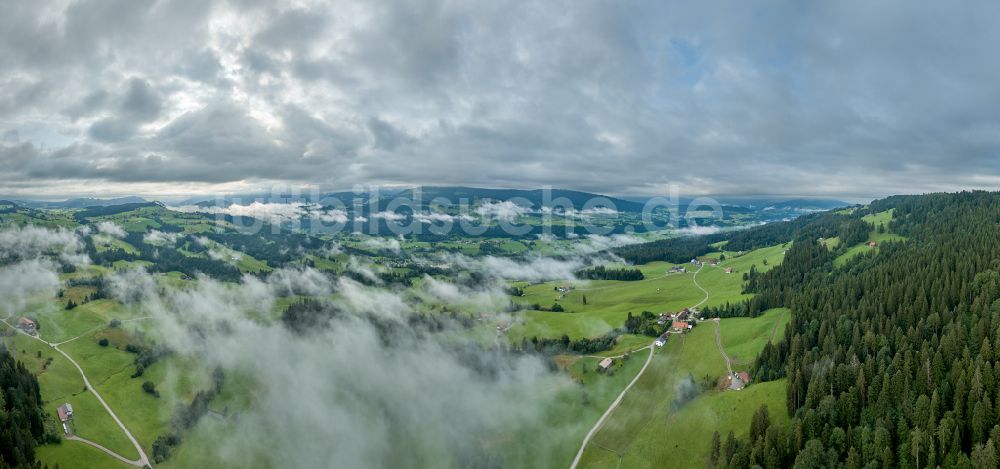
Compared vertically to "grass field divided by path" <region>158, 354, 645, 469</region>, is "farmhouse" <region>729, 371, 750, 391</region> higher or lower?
higher

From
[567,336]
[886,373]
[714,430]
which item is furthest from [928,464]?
[567,336]

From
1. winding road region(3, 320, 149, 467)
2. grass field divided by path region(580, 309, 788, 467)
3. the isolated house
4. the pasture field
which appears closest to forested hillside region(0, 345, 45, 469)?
the pasture field

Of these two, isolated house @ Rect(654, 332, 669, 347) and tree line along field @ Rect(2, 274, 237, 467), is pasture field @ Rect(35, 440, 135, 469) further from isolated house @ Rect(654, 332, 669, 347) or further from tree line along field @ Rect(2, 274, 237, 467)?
isolated house @ Rect(654, 332, 669, 347)

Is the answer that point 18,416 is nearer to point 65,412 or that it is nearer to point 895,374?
point 65,412

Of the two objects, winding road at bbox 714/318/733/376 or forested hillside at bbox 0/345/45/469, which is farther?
winding road at bbox 714/318/733/376

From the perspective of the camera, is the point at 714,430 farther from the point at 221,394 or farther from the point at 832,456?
the point at 221,394

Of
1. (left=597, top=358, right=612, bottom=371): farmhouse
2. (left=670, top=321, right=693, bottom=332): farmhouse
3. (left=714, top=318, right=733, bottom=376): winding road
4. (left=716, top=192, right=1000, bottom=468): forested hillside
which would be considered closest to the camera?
(left=716, top=192, right=1000, bottom=468): forested hillside

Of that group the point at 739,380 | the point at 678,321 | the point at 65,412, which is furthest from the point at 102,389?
the point at 739,380
